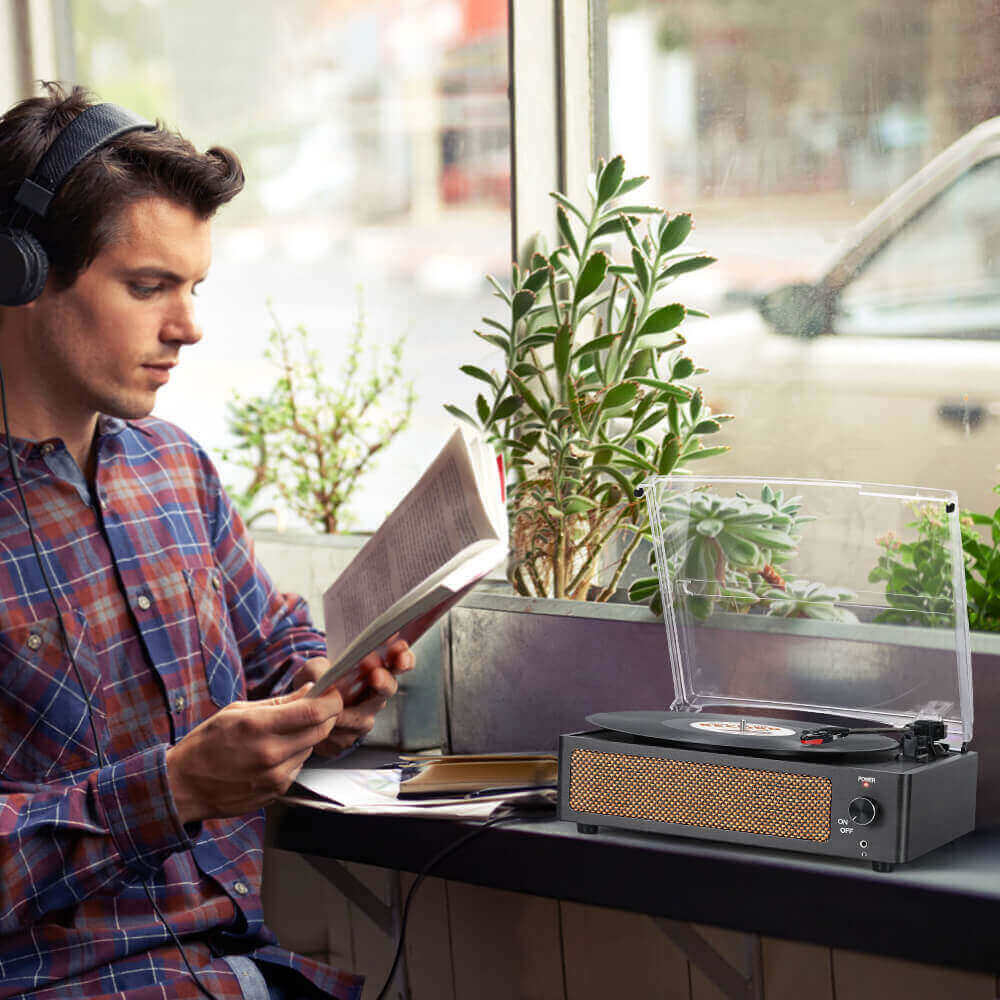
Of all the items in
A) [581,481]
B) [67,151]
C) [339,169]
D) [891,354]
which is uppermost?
[339,169]

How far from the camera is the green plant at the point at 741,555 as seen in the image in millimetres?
1277

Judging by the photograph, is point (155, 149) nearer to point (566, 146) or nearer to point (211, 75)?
point (566, 146)

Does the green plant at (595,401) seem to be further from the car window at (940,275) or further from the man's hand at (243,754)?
the man's hand at (243,754)

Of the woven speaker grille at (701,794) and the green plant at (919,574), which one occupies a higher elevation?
the green plant at (919,574)

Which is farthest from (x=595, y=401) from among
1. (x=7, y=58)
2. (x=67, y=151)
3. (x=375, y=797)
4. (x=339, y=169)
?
(x=7, y=58)

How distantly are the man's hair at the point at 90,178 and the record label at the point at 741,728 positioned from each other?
749 millimetres

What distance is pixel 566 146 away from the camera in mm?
1769

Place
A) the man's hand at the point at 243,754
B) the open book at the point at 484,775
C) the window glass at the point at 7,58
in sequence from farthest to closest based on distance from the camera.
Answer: the window glass at the point at 7,58 → the open book at the point at 484,775 → the man's hand at the point at 243,754

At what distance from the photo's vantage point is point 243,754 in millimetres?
1158

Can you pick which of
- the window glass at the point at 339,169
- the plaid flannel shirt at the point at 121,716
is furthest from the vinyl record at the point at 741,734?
the window glass at the point at 339,169

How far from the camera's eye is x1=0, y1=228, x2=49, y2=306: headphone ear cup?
4.03ft

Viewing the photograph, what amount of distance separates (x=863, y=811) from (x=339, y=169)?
4.95 ft

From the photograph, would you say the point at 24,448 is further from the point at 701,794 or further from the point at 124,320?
the point at 701,794

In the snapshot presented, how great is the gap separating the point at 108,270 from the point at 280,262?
965mm
